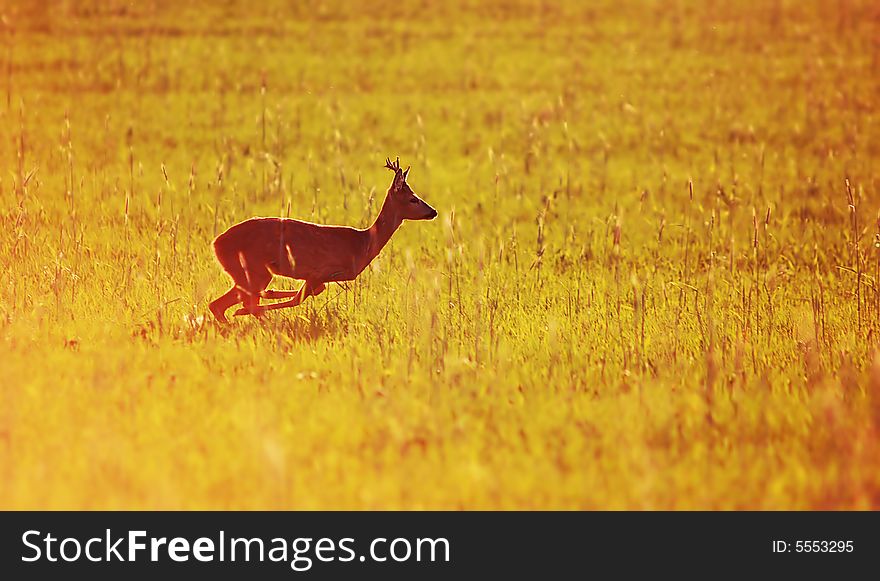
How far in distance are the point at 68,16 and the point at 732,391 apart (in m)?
18.2

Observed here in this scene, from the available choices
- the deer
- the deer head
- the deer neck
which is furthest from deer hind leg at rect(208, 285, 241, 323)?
the deer head

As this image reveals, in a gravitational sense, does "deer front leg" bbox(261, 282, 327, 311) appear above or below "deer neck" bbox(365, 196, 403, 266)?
below

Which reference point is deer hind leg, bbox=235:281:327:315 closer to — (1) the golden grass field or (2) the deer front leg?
(2) the deer front leg

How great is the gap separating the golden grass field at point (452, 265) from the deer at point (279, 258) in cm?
20

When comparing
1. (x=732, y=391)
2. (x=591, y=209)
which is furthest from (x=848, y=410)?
(x=591, y=209)

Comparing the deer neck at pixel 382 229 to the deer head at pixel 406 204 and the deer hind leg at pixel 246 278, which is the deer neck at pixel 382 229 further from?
the deer hind leg at pixel 246 278

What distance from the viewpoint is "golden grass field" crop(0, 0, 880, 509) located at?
507 centimetres

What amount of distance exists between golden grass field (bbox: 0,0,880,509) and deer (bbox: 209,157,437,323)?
20 centimetres

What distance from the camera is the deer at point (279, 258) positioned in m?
7.22

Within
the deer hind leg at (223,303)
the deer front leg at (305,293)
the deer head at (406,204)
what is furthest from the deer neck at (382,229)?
the deer hind leg at (223,303)

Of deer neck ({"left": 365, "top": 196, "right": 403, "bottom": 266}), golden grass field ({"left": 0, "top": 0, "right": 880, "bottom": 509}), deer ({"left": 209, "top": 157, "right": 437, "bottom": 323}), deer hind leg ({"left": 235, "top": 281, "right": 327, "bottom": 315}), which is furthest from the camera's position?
deer neck ({"left": 365, "top": 196, "right": 403, "bottom": 266})

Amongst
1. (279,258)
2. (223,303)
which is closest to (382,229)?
(279,258)

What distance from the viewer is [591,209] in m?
12.7
